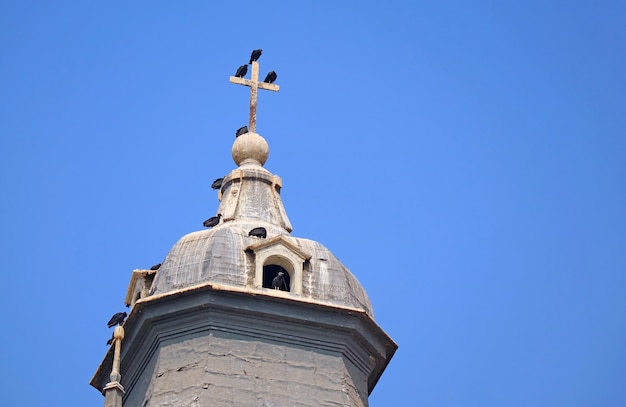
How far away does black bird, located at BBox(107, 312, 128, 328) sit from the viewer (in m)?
29.5

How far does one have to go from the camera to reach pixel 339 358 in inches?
1122

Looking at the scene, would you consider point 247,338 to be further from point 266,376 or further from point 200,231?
point 200,231

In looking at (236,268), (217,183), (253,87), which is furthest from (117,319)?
(253,87)

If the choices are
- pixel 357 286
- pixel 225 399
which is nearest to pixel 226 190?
pixel 357 286

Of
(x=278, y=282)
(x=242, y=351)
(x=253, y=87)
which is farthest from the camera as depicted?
(x=253, y=87)

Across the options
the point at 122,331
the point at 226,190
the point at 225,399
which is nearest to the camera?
the point at 225,399

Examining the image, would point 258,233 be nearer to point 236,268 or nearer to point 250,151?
point 236,268

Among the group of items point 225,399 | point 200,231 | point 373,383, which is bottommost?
point 225,399

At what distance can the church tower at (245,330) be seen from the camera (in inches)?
1081

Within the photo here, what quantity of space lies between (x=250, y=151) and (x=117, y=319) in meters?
4.79

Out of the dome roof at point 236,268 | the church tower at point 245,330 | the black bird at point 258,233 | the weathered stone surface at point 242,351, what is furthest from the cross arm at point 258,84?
the weathered stone surface at point 242,351

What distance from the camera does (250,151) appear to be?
32281mm

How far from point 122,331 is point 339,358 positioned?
3941mm

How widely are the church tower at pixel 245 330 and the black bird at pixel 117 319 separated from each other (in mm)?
369
